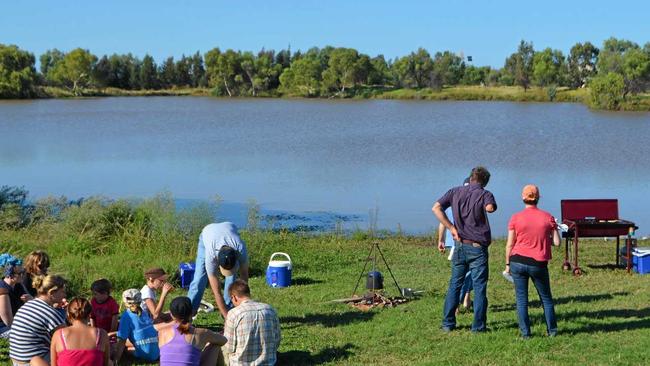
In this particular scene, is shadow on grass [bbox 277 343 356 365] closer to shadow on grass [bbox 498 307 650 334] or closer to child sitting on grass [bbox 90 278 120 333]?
child sitting on grass [bbox 90 278 120 333]

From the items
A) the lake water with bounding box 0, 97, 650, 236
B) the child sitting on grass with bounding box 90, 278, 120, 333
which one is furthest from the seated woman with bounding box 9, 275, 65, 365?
the lake water with bounding box 0, 97, 650, 236

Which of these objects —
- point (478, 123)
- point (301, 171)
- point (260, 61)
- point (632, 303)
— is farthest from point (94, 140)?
point (260, 61)

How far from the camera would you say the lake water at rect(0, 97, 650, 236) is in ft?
69.8

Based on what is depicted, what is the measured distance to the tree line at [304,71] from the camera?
9762cm

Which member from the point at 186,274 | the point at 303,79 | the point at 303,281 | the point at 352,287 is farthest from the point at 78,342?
the point at 303,79

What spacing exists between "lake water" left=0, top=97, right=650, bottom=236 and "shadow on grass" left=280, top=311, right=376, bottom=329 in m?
8.63

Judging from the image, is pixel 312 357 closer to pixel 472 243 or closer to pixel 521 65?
→ pixel 472 243

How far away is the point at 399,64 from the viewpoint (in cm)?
10581

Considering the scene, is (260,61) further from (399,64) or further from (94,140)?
(94,140)

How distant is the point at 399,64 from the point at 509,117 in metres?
49.4

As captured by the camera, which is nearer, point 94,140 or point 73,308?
point 73,308

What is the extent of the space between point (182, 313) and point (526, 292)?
10.6ft

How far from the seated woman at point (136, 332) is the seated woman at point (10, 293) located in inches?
35.3

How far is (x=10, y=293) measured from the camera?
6852 mm
